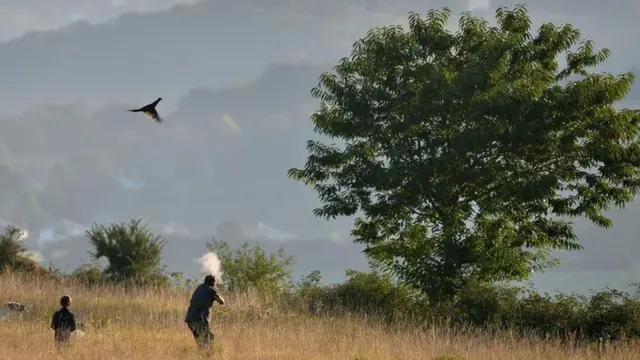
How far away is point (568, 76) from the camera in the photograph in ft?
115

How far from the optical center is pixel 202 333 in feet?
61.2

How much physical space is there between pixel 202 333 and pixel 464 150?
600 inches

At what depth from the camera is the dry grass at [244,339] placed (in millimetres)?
19094

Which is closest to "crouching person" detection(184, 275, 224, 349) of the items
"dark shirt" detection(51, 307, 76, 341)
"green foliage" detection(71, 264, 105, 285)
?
"dark shirt" detection(51, 307, 76, 341)

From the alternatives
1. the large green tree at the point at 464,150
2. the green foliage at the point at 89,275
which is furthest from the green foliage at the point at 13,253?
the large green tree at the point at 464,150

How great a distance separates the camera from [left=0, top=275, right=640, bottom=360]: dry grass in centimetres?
1909

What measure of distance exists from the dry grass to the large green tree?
5.76m

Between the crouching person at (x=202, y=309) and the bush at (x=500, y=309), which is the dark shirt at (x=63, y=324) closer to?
the crouching person at (x=202, y=309)

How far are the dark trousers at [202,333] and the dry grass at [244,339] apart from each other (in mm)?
347

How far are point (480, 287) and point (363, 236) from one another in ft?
17.9

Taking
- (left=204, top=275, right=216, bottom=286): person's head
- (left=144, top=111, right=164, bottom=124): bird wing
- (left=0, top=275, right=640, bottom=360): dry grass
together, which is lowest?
(left=0, top=275, right=640, bottom=360): dry grass

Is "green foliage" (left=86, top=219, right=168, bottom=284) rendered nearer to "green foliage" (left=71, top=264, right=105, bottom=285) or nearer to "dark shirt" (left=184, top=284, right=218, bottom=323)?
"green foliage" (left=71, top=264, right=105, bottom=285)

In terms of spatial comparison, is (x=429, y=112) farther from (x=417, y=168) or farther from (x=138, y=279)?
(x=138, y=279)

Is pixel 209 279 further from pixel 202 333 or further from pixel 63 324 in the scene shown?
pixel 63 324
